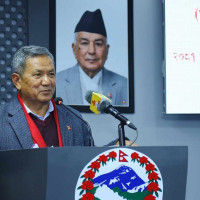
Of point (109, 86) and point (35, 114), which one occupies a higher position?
point (109, 86)

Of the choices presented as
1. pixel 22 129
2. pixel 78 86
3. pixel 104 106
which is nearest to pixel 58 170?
pixel 104 106

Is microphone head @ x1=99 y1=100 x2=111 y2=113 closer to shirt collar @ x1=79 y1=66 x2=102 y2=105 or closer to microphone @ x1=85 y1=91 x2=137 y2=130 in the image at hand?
microphone @ x1=85 y1=91 x2=137 y2=130

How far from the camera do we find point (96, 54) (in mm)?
2549

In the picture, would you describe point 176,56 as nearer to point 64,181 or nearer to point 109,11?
point 109,11

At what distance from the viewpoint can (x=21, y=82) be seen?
176 centimetres

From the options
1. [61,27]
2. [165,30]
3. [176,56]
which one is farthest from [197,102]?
[61,27]

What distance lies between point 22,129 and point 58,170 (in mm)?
549

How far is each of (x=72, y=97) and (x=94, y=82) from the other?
16cm

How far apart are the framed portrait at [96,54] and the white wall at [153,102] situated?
6cm

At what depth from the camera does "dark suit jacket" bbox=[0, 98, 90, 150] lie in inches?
64.1

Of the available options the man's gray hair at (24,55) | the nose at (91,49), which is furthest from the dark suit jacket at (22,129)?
the nose at (91,49)

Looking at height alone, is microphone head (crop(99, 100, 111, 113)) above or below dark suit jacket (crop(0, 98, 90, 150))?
above

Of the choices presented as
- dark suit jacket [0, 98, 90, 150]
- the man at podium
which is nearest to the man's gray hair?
the man at podium

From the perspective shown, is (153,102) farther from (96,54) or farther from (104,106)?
(104,106)
